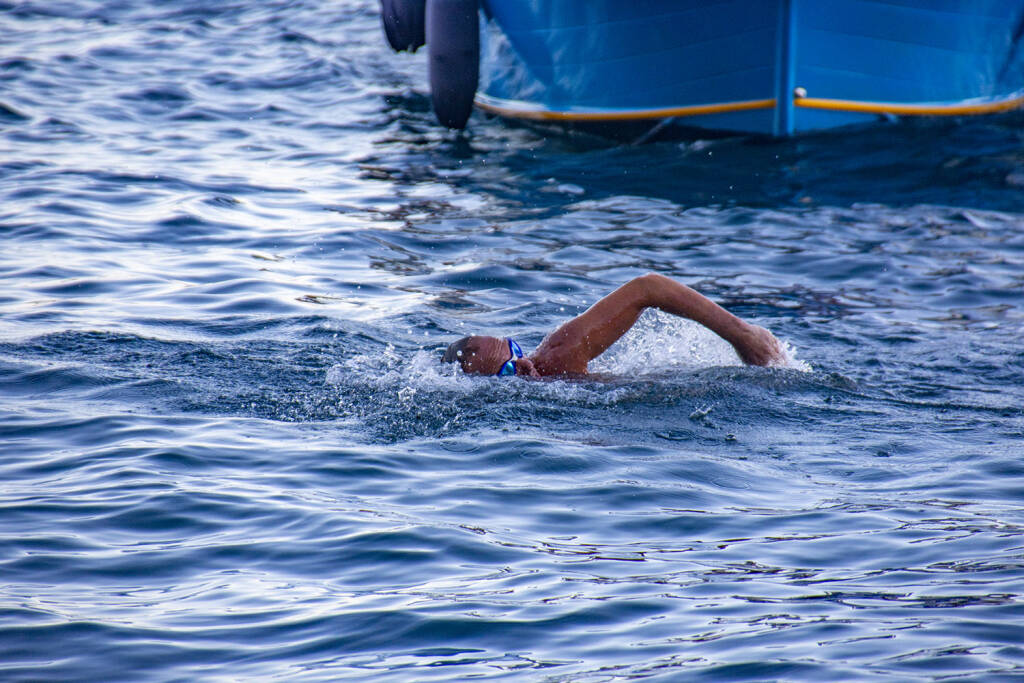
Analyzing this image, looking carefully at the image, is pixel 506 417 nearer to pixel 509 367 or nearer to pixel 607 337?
pixel 509 367

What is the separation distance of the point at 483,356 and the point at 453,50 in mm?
8186

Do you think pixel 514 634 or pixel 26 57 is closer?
pixel 514 634

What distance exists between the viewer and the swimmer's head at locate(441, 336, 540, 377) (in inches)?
286

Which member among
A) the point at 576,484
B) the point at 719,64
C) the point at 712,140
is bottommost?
the point at 576,484

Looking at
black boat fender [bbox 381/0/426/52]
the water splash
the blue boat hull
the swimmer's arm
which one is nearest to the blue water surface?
the water splash

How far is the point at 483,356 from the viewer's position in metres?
7.27

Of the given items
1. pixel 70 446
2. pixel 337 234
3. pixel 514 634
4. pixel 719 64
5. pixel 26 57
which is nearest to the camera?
pixel 514 634

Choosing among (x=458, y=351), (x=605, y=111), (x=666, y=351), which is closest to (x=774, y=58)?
(x=605, y=111)

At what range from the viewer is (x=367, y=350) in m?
8.44

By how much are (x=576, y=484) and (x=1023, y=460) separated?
90.7 inches

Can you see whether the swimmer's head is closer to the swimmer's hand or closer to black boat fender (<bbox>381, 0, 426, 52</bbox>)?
the swimmer's hand

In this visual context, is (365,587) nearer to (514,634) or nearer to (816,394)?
(514,634)

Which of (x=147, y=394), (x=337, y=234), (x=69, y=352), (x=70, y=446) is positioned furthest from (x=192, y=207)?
(x=70, y=446)

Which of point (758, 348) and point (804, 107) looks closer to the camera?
point (758, 348)
